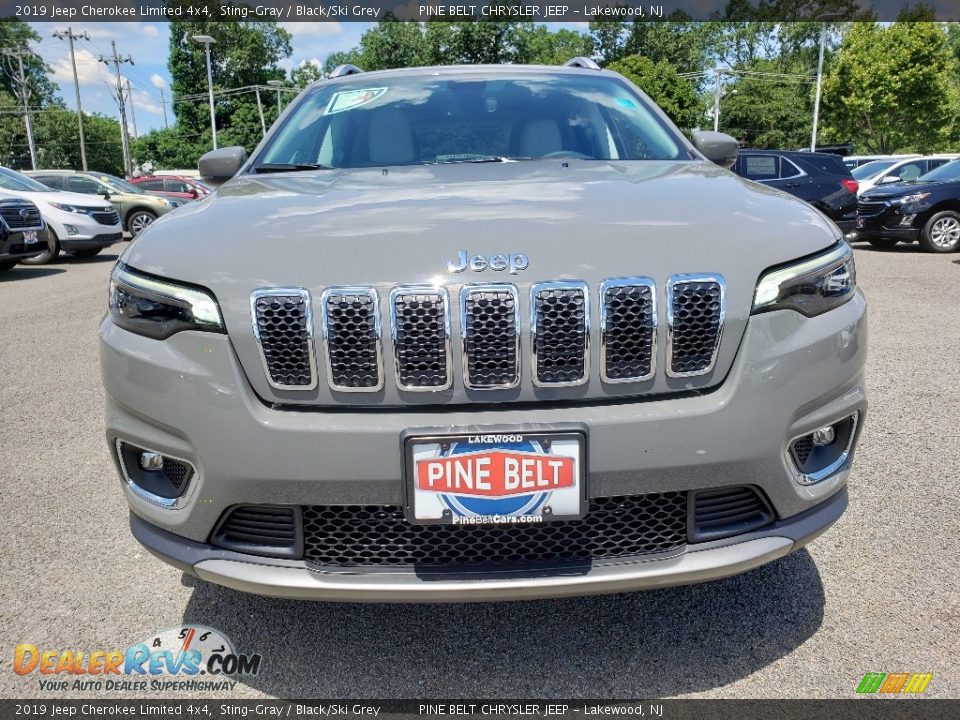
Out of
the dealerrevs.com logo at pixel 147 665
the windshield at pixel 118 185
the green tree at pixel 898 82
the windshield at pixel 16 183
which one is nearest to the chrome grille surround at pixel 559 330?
the dealerrevs.com logo at pixel 147 665

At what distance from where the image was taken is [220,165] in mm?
3191

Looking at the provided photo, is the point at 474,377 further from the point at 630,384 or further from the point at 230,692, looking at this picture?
the point at 230,692

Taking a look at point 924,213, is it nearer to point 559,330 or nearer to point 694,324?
point 694,324

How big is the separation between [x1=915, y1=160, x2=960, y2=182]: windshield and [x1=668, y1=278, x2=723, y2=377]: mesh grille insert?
12815 mm

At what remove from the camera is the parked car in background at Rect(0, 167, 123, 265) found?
12.6m

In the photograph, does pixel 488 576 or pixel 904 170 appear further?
pixel 904 170

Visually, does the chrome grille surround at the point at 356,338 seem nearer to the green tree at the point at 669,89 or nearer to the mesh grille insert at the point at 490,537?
the mesh grille insert at the point at 490,537

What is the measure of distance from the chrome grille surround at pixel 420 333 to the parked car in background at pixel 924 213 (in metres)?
12.7

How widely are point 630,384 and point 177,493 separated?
1.13m

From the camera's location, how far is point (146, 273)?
1989 mm

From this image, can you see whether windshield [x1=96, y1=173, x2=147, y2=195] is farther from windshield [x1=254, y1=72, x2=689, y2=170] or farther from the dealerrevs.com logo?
the dealerrevs.com logo

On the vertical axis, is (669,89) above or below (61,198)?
above

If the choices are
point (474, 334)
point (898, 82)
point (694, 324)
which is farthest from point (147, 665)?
point (898, 82)

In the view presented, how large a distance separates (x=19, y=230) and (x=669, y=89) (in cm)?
5135
